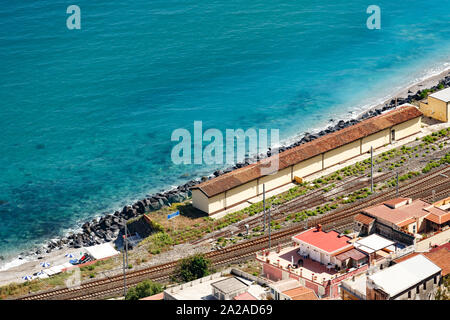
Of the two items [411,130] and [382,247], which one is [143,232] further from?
[411,130]

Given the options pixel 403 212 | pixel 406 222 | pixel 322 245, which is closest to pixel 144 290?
pixel 322 245

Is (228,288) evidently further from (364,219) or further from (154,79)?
(154,79)

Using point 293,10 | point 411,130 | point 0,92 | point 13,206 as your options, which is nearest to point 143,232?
point 13,206

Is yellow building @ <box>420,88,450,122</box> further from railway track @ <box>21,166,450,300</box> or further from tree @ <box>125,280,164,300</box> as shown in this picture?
tree @ <box>125,280,164,300</box>

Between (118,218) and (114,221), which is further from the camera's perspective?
(118,218)

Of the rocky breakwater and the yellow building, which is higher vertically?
the yellow building

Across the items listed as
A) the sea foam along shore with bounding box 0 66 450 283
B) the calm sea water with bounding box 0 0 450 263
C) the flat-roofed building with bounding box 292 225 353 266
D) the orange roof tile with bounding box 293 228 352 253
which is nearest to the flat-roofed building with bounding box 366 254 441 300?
the flat-roofed building with bounding box 292 225 353 266

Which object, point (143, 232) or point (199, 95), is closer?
point (143, 232)
